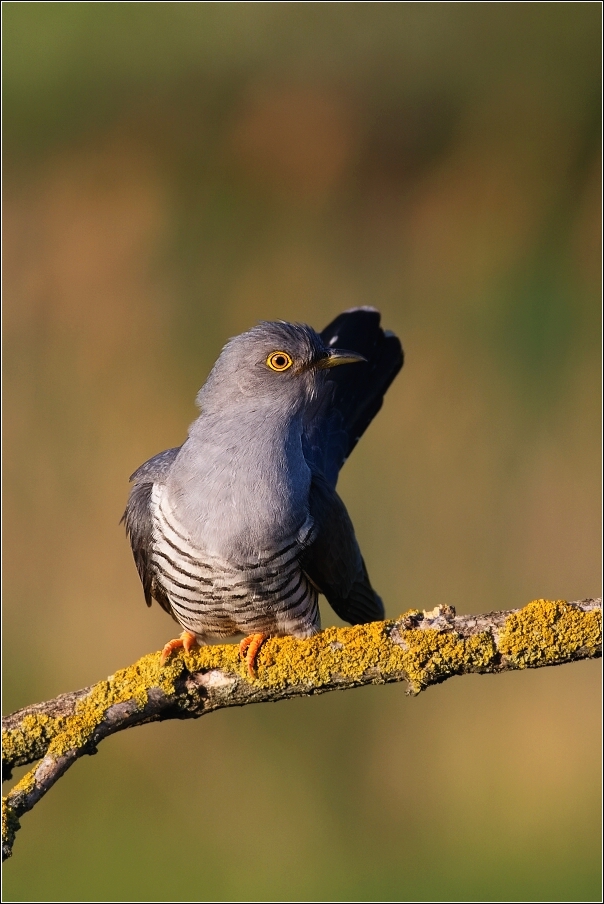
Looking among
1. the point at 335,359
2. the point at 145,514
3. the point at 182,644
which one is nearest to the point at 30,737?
the point at 182,644

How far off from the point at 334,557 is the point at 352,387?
75 cm

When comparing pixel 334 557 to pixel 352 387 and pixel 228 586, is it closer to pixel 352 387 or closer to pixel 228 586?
pixel 228 586

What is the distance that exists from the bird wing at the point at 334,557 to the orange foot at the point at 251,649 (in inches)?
8.3

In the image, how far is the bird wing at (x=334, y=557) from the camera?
215 cm

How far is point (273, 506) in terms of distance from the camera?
2033 millimetres

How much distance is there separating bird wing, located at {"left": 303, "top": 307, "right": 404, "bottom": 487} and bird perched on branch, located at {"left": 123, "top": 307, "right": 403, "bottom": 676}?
41cm

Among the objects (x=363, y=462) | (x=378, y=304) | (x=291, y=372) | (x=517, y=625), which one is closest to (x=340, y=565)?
(x=291, y=372)

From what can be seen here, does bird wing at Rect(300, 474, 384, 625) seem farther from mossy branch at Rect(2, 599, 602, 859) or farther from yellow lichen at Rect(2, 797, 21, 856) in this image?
yellow lichen at Rect(2, 797, 21, 856)

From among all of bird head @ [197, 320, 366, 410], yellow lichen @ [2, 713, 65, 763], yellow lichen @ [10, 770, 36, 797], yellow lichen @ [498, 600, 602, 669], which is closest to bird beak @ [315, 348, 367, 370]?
bird head @ [197, 320, 366, 410]

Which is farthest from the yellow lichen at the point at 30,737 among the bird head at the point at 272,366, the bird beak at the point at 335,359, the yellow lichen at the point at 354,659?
the bird beak at the point at 335,359

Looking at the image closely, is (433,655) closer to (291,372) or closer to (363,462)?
(291,372)

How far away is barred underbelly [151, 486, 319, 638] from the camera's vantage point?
79.9 inches

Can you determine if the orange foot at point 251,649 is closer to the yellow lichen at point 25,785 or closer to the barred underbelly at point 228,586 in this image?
the barred underbelly at point 228,586

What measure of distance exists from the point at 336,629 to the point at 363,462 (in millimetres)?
1678
